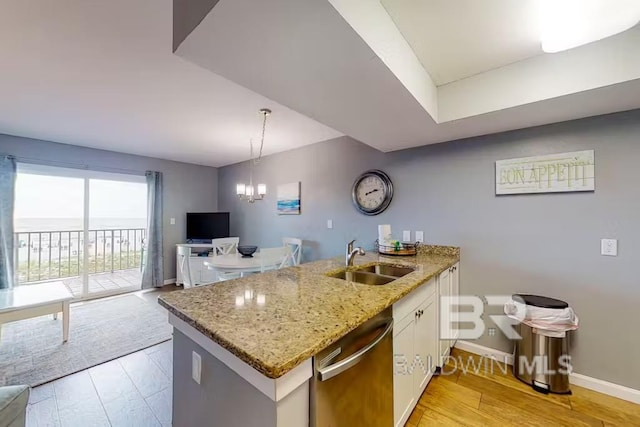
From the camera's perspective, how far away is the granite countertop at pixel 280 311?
748 mm

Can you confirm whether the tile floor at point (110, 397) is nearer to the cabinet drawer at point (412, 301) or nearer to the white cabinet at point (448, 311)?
the cabinet drawer at point (412, 301)

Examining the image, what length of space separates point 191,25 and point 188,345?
1403mm

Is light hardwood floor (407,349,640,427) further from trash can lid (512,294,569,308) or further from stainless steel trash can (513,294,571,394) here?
trash can lid (512,294,569,308)

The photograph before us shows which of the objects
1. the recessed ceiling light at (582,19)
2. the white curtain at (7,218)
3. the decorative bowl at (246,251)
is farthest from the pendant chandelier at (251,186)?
the white curtain at (7,218)

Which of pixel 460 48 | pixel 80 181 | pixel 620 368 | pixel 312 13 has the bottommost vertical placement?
pixel 620 368

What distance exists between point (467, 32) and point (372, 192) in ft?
5.95

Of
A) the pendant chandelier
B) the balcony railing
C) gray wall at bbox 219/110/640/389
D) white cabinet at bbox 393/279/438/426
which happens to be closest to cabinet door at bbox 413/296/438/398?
white cabinet at bbox 393/279/438/426

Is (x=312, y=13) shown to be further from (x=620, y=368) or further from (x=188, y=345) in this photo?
(x=620, y=368)

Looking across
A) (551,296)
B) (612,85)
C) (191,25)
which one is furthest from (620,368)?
(191,25)

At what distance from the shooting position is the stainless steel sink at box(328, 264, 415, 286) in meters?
1.81

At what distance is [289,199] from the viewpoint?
13.2 ft

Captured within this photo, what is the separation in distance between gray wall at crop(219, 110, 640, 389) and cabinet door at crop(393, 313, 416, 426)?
4.23ft

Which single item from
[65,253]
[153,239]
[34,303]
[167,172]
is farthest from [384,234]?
[65,253]

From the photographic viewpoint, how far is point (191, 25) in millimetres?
1061
